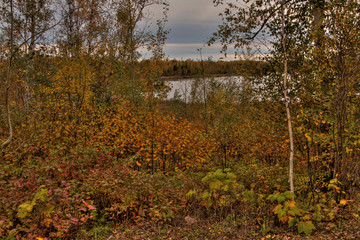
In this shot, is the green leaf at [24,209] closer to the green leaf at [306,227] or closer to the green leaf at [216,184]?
the green leaf at [216,184]

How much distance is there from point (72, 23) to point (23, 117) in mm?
9237

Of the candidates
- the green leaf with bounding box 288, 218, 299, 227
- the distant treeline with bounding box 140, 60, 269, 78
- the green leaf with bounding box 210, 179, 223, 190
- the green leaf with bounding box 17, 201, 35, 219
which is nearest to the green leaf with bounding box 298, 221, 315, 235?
the green leaf with bounding box 288, 218, 299, 227

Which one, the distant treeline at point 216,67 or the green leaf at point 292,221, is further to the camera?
the distant treeline at point 216,67

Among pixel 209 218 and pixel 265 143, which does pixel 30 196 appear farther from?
pixel 265 143

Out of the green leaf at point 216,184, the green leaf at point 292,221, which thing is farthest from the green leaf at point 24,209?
the green leaf at point 292,221

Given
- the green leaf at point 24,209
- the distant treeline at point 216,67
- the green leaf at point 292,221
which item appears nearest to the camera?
the green leaf at point 24,209

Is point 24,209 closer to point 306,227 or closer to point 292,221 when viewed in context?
point 292,221

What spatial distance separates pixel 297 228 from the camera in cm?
383

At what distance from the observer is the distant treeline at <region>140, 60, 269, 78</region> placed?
20.4 ft

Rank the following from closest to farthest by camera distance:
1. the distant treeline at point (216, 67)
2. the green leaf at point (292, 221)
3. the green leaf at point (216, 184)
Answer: the green leaf at point (292, 221), the green leaf at point (216, 184), the distant treeline at point (216, 67)

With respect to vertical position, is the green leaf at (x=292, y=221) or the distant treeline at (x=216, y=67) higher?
the distant treeline at (x=216, y=67)

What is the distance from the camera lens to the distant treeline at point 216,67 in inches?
244

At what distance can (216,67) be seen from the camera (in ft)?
75.4

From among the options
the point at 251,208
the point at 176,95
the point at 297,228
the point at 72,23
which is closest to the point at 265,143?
the point at 251,208
